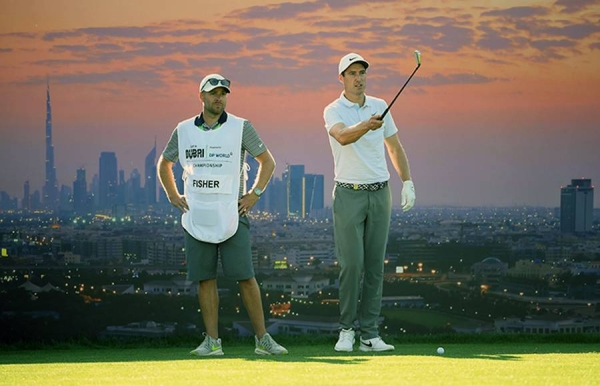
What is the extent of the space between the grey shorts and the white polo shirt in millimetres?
809

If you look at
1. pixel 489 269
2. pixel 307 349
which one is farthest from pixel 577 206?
pixel 307 349

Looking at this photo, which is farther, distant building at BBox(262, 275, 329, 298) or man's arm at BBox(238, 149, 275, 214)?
distant building at BBox(262, 275, 329, 298)

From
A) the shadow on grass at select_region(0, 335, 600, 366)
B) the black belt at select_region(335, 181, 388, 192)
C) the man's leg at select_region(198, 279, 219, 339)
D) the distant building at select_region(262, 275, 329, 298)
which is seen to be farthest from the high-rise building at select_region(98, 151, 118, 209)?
the black belt at select_region(335, 181, 388, 192)

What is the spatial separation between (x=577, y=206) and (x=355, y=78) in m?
17.7

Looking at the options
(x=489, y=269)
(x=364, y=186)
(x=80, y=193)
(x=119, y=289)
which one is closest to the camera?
(x=364, y=186)

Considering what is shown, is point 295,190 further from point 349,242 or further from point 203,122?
point 203,122

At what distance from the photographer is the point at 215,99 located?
662cm

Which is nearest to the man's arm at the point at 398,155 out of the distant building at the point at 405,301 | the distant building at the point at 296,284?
the distant building at the point at 296,284

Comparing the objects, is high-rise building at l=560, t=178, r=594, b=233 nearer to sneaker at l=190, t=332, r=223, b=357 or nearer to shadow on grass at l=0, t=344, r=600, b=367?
shadow on grass at l=0, t=344, r=600, b=367

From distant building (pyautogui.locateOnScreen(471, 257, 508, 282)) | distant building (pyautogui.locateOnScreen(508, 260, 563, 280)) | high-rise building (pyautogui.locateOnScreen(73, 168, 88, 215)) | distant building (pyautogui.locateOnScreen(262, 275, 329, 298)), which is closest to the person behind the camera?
distant building (pyautogui.locateOnScreen(262, 275, 329, 298))

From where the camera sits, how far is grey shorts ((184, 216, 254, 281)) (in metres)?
6.70

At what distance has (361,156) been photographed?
691 centimetres

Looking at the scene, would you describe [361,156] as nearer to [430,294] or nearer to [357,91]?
[357,91]

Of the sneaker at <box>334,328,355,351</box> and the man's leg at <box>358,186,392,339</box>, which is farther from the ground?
the man's leg at <box>358,186,392,339</box>
